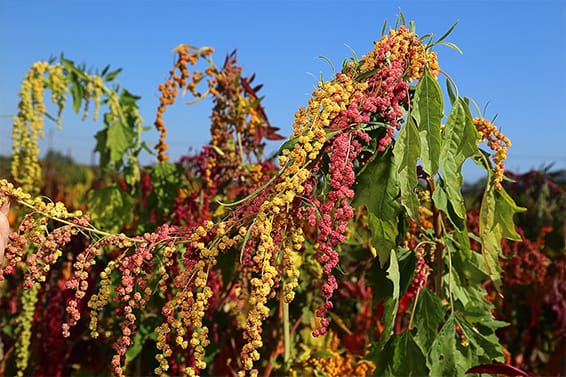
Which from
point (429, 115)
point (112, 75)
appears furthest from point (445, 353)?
point (112, 75)

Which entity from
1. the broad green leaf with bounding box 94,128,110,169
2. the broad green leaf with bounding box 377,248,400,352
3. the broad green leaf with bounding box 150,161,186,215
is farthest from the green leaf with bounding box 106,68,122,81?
the broad green leaf with bounding box 377,248,400,352

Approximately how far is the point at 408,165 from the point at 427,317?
54 centimetres

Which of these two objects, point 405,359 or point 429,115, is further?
point 405,359

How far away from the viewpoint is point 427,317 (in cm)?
172

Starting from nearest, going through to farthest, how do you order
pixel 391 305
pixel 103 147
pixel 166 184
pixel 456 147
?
pixel 456 147 < pixel 391 305 < pixel 166 184 < pixel 103 147

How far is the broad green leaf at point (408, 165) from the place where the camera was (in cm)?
139

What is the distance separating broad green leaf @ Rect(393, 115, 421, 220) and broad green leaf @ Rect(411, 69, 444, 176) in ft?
0.17

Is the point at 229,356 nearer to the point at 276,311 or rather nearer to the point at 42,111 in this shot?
the point at 276,311

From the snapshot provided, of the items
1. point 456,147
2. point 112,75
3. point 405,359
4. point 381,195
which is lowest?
point 405,359

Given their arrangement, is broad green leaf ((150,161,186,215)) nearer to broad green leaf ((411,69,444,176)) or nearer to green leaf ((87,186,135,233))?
green leaf ((87,186,135,233))

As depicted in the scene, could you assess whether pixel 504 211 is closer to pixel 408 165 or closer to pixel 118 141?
pixel 408 165

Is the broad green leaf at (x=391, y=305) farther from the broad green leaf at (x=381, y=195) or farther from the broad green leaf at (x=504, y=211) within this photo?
the broad green leaf at (x=504, y=211)

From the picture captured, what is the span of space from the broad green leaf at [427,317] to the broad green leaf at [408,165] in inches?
16.5

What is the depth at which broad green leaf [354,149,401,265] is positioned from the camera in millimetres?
1465
